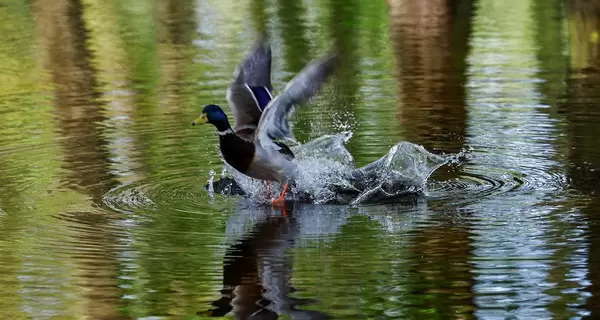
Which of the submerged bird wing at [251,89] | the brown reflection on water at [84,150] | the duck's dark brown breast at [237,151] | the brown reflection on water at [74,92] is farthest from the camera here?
the brown reflection on water at [74,92]

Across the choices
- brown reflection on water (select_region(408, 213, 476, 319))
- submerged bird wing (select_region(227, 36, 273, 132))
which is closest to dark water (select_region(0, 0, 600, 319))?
brown reflection on water (select_region(408, 213, 476, 319))

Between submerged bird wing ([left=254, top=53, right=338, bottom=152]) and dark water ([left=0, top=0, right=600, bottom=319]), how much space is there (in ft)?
1.05

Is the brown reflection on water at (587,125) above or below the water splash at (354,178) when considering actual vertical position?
below

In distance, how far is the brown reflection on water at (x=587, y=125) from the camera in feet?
31.3

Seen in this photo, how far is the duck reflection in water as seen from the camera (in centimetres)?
823

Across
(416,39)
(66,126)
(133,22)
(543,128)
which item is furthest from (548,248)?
(133,22)

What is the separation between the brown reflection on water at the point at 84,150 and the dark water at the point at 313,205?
0.03m

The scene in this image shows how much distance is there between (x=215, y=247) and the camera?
9.92m

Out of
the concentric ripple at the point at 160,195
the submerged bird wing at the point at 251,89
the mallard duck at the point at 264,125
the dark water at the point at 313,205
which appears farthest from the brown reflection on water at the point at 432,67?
the concentric ripple at the point at 160,195

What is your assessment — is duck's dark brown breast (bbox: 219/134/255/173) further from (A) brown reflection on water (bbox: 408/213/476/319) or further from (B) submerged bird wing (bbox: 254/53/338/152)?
(A) brown reflection on water (bbox: 408/213/476/319)

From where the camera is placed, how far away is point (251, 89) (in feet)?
41.3

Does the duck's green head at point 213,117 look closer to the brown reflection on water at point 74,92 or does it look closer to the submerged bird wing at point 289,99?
the submerged bird wing at point 289,99

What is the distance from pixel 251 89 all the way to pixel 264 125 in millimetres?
963

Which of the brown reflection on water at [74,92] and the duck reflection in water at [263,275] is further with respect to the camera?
the brown reflection on water at [74,92]
